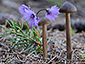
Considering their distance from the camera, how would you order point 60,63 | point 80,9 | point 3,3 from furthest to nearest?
point 3,3
point 80,9
point 60,63

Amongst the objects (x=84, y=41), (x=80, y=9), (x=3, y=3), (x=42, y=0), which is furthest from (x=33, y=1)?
(x=84, y=41)

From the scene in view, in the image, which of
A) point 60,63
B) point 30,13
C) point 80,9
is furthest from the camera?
point 80,9

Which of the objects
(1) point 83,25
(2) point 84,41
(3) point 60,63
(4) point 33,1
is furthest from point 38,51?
(4) point 33,1

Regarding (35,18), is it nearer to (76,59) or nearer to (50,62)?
(50,62)

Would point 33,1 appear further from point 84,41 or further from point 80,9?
point 84,41

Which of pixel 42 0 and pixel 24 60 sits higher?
pixel 42 0

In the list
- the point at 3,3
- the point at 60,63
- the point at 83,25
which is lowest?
the point at 60,63

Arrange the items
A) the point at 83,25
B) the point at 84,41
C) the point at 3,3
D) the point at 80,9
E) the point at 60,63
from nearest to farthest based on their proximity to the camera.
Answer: the point at 60,63 → the point at 84,41 → the point at 83,25 → the point at 80,9 → the point at 3,3

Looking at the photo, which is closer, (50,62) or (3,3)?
(50,62)

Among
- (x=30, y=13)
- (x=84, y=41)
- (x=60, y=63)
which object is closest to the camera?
(x=30, y=13)
